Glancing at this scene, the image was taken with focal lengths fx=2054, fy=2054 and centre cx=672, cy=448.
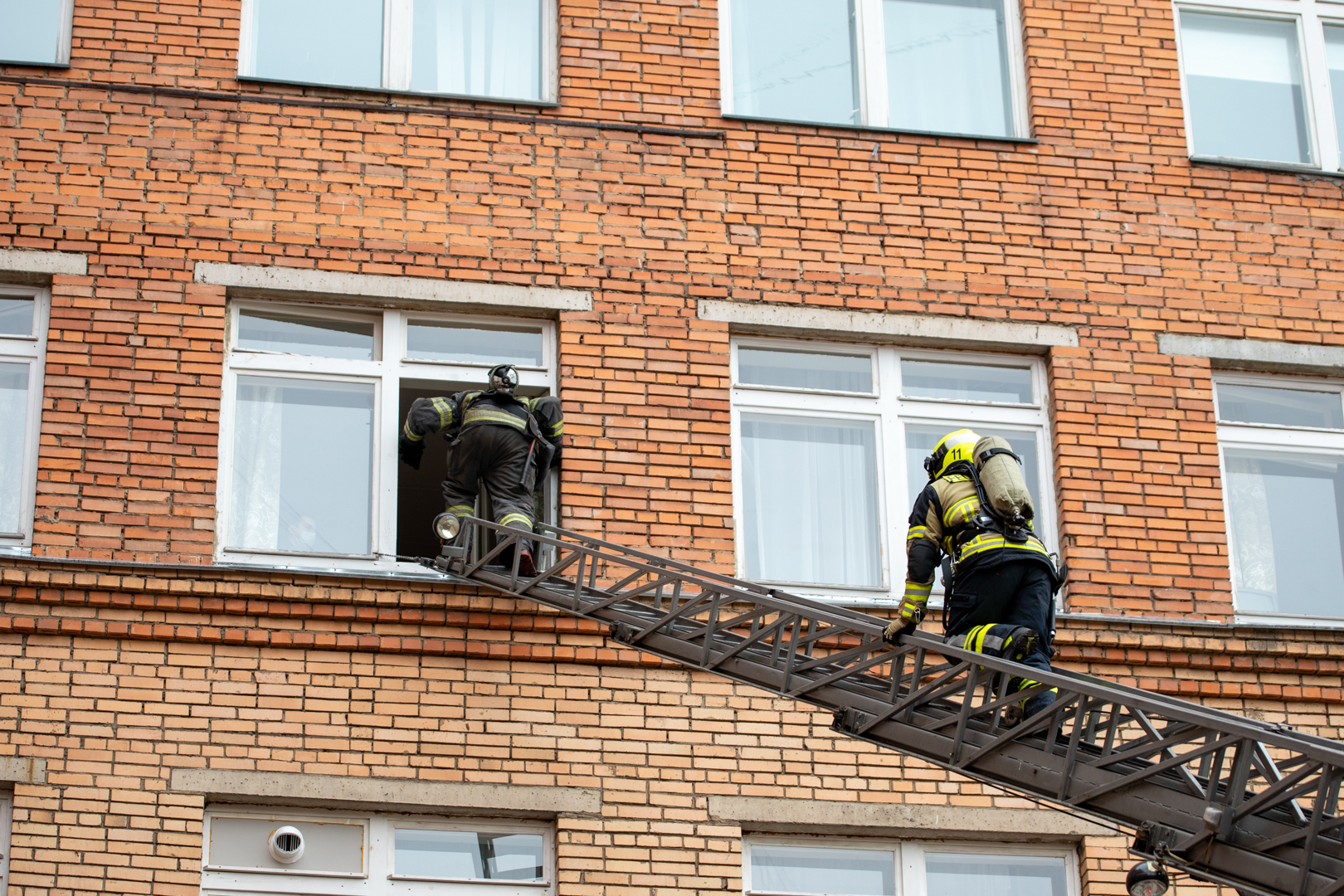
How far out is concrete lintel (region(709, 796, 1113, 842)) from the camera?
11.1 m

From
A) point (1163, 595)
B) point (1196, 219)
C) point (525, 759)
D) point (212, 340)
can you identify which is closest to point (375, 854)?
point (525, 759)

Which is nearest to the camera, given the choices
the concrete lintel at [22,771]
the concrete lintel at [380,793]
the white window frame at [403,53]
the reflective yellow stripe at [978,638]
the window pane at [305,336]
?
the reflective yellow stripe at [978,638]

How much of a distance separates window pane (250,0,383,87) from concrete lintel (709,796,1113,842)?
5114 millimetres

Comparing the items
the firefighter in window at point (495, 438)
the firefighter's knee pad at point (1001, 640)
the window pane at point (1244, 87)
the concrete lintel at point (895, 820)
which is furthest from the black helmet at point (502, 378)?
the window pane at point (1244, 87)

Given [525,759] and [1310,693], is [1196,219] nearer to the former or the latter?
[1310,693]

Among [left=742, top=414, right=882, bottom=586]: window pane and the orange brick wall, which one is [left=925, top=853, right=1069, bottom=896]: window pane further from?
[left=742, top=414, right=882, bottom=586]: window pane

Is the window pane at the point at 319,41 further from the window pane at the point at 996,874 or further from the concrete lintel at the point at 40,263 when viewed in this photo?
the window pane at the point at 996,874

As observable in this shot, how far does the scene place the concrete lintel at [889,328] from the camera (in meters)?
12.4

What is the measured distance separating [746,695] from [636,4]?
4545 millimetres

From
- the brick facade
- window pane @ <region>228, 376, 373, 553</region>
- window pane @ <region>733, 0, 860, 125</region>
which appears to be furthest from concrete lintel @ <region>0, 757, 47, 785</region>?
window pane @ <region>733, 0, 860, 125</region>

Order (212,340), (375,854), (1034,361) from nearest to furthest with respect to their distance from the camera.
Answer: (375,854), (212,340), (1034,361)

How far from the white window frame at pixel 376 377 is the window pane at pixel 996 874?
3.10 meters

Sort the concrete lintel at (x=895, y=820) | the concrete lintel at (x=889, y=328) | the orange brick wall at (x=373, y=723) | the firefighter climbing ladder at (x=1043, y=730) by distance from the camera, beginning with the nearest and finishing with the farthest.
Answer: the firefighter climbing ladder at (x=1043, y=730), the orange brick wall at (x=373, y=723), the concrete lintel at (x=895, y=820), the concrete lintel at (x=889, y=328)

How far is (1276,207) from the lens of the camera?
43.8 ft
